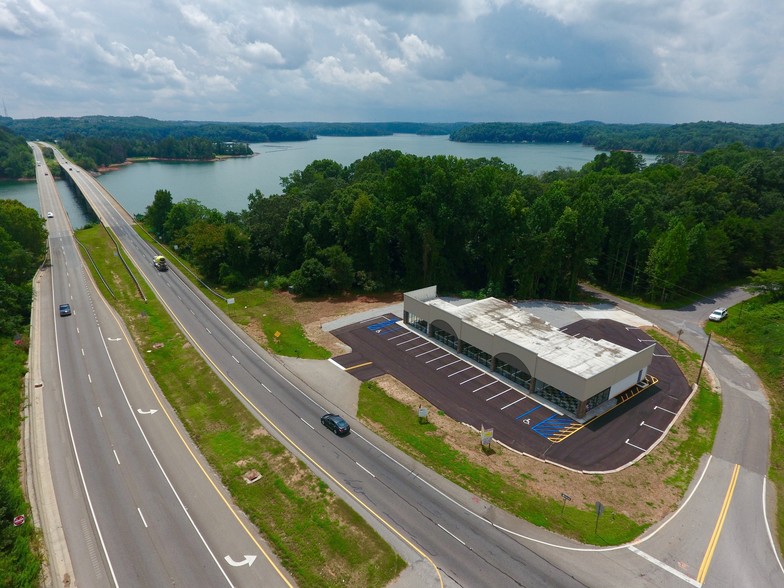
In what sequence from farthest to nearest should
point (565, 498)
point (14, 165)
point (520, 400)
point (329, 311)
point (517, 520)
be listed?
point (14, 165) → point (329, 311) → point (520, 400) → point (565, 498) → point (517, 520)

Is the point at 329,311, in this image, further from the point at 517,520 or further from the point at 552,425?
the point at 517,520

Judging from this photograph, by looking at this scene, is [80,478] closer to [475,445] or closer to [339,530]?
[339,530]

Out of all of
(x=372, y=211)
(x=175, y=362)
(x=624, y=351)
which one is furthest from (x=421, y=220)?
(x=175, y=362)

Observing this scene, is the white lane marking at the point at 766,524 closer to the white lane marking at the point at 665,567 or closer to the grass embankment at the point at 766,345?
the grass embankment at the point at 766,345

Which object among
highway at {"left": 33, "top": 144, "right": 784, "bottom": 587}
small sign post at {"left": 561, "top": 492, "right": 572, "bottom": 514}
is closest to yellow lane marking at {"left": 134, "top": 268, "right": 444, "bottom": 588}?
highway at {"left": 33, "top": 144, "right": 784, "bottom": 587}

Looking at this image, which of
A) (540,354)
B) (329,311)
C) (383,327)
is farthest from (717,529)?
(329,311)

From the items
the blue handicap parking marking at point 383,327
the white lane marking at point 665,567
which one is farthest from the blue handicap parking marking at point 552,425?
the blue handicap parking marking at point 383,327
